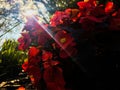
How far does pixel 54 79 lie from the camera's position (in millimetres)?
1417

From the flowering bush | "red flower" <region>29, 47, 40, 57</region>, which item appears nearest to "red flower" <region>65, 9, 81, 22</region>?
the flowering bush

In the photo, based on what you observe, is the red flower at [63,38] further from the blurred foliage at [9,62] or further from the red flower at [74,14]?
the blurred foliage at [9,62]

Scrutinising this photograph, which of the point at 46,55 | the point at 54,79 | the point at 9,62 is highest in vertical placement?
the point at 46,55

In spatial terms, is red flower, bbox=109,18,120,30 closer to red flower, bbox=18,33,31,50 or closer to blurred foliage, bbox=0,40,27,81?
red flower, bbox=18,33,31,50

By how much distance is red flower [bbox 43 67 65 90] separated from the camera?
140 cm

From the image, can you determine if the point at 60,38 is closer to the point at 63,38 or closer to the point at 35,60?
the point at 63,38

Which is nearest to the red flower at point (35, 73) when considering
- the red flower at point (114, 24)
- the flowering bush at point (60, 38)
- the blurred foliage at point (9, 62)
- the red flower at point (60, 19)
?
the flowering bush at point (60, 38)

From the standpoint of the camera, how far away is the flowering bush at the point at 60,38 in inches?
55.6

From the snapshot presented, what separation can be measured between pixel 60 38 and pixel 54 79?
0.72ft

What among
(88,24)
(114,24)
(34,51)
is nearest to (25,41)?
(34,51)

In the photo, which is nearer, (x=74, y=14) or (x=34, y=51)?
(x=34, y=51)

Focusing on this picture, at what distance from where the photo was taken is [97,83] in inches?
55.4

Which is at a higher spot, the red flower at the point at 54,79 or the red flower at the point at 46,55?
the red flower at the point at 46,55

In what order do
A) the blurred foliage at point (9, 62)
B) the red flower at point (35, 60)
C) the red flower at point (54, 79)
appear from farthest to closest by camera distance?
the blurred foliage at point (9, 62) < the red flower at point (35, 60) < the red flower at point (54, 79)
